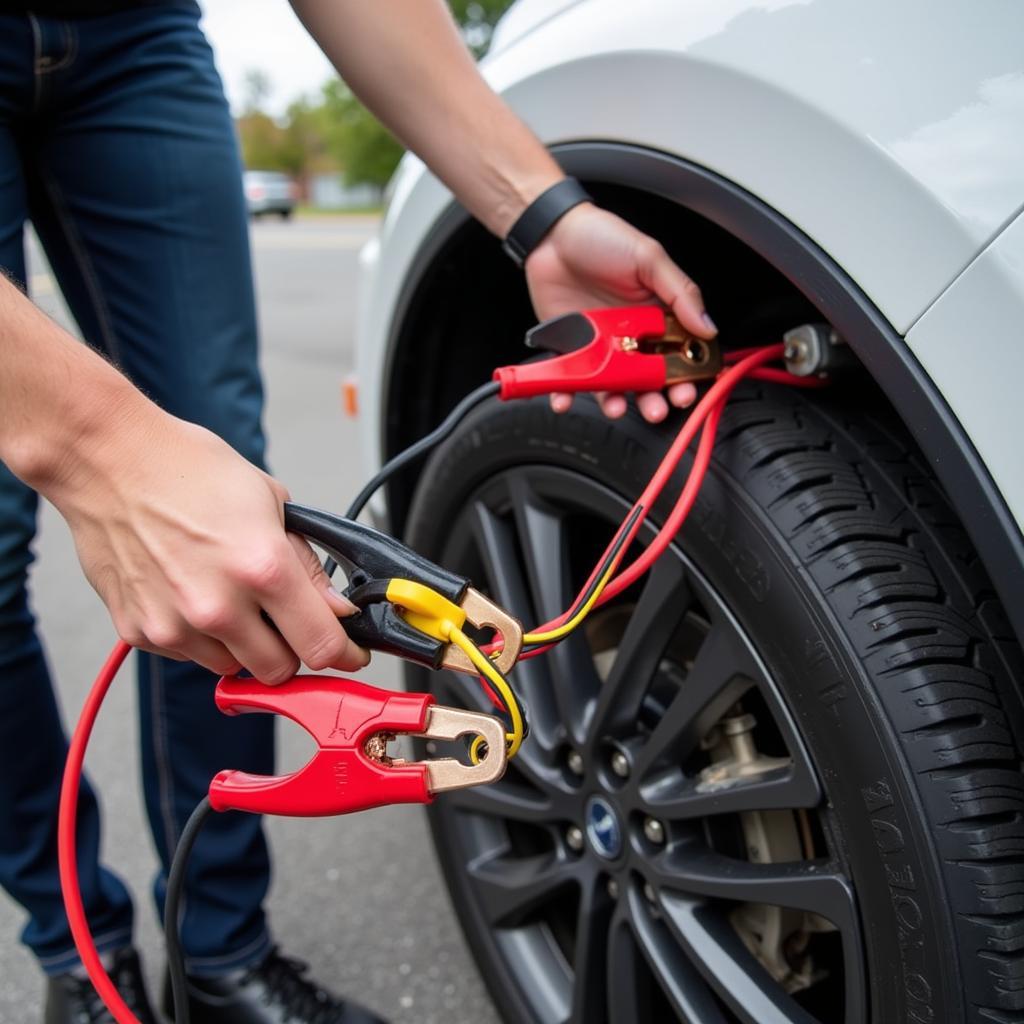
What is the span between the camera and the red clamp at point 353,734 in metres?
0.79

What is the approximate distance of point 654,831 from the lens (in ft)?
3.51

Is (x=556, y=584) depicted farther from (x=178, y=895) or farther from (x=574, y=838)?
(x=178, y=895)

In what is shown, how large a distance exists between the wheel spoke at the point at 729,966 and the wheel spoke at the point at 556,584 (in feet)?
0.71

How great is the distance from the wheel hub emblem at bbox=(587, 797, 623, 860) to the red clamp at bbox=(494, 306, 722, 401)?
0.47m

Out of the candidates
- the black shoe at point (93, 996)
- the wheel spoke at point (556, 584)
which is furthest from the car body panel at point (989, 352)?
the black shoe at point (93, 996)

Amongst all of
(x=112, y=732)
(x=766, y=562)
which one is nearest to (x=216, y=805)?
(x=766, y=562)

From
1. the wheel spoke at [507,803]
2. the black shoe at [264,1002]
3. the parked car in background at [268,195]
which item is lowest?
the black shoe at [264,1002]

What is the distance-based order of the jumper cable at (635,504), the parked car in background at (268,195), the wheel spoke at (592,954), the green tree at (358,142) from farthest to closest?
the green tree at (358,142), the parked car in background at (268,195), the wheel spoke at (592,954), the jumper cable at (635,504)

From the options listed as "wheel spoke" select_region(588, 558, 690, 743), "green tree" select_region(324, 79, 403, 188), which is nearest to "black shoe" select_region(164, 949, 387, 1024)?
"wheel spoke" select_region(588, 558, 690, 743)

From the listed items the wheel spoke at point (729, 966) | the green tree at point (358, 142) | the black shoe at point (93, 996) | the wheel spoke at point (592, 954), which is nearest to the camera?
the wheel spoke at point (729, 966)

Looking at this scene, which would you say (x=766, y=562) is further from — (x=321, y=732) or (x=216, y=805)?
(x=216, y=805)

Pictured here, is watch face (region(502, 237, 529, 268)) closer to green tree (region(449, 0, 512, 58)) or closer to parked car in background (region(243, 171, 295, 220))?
parked car in background (region(243, 171, 295, 220))

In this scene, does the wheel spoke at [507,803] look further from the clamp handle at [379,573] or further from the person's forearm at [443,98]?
the person's forearm at [443,98]

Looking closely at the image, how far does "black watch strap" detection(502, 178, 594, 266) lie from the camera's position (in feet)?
3.58
